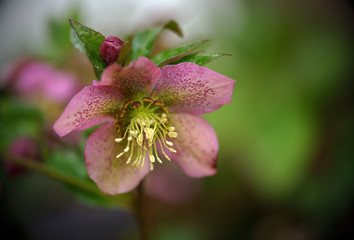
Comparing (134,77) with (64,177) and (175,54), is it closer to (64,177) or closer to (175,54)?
(175,54)

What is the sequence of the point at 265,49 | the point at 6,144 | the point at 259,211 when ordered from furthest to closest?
1. the point at 265,49
2. the point at 259,211
3. the point at 6,144

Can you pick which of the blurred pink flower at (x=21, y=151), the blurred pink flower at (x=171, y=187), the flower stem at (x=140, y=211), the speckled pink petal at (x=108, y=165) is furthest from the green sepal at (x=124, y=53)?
the blurred pink flower at (x=171, y=187)

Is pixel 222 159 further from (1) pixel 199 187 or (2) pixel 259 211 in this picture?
(2) pixel 259 211

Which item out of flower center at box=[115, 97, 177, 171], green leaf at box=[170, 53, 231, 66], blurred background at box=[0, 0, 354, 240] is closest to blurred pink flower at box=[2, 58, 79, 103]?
blurred background at box=[0, 0, 354, 240]

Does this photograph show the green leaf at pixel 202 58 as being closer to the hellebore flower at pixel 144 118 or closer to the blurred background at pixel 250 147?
the hellebore flower at pixel 144 118

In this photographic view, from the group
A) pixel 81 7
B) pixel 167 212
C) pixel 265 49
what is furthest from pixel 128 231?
pixel 265 49
